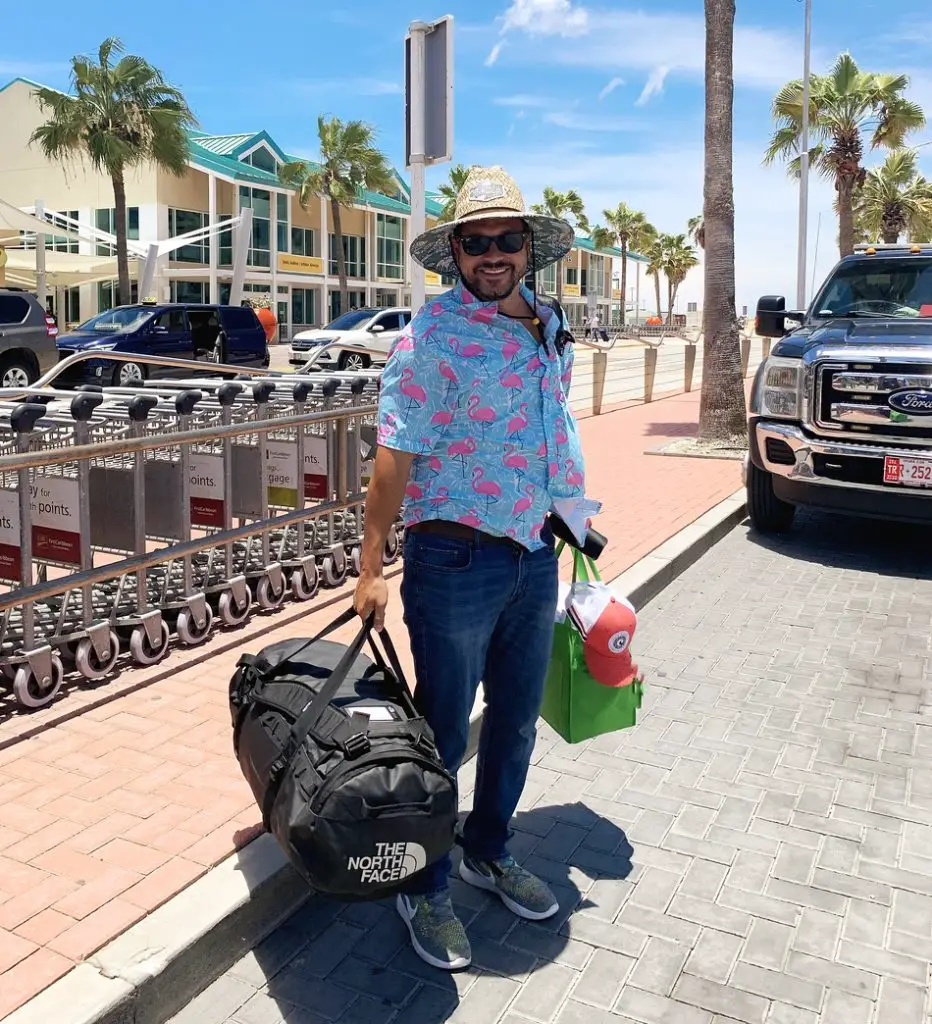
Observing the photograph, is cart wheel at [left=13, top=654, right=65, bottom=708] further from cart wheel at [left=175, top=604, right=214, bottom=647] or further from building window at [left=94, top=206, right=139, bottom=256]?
building window at [left=94, top=206, right=139, bottom=256]

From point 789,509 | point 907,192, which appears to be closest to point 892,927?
point 789,509

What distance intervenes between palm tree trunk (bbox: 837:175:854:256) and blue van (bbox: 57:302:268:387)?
2151cm

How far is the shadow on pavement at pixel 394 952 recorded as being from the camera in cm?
272

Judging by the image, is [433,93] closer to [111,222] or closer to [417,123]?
[417,123]

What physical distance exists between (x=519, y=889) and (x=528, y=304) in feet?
5.45

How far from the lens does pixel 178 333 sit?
20328mm

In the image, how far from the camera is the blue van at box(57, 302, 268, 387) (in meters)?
19.5

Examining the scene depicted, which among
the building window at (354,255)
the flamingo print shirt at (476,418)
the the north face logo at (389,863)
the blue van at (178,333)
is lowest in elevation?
the the north face logo at (389,863)

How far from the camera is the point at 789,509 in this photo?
817 centimetres

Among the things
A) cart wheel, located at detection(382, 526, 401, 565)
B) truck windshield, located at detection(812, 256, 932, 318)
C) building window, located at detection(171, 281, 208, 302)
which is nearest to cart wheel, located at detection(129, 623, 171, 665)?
cart wheel, located at detection(382, 526, 401, 565)

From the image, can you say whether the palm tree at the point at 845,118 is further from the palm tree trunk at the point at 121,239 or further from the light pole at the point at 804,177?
the palm tree trunk at the point at 121,239

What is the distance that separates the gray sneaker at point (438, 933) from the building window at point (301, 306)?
5198 centimetres

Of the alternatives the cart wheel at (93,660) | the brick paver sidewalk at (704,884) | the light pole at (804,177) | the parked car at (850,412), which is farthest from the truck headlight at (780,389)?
the light pole at (804,177)

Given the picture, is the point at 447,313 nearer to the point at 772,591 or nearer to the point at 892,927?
the point at 892,927
